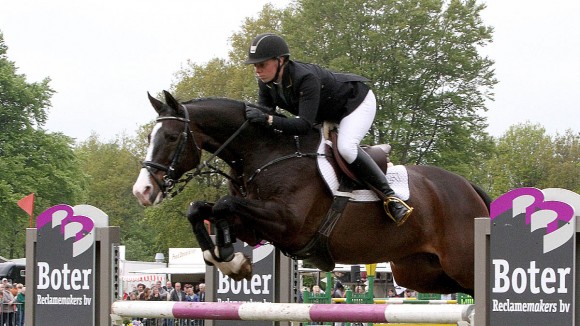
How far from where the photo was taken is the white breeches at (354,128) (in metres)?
5.84

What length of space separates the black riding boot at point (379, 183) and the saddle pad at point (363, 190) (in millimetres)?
80

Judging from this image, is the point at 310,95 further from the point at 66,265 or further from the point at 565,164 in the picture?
the point at 565,164

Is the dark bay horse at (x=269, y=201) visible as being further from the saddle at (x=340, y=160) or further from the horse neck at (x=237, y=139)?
the saddle at (x=340, y=160)

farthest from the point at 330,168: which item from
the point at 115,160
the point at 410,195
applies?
the point at 115,160

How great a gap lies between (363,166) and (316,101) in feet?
1.75

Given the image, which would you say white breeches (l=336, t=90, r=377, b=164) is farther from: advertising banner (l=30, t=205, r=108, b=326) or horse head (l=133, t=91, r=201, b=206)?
advertising banner (l=30, t=205, r=108, b=326)

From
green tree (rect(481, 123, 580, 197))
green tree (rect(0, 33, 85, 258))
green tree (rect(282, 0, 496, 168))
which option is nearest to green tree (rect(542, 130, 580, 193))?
green tree (rect(481, 123, 580, 197))

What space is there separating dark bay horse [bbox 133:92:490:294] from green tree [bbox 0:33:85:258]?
1186 inches

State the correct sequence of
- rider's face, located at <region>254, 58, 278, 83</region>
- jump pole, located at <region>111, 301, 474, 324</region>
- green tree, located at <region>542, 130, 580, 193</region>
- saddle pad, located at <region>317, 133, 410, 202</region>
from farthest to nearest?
1. green tree, located at <region>542, 130, 580, 193</region>
2. saddle pad, located at <region>317, 133, 410, 202</region>
3. rider's face, located at <region>254, 58, 278, 83</region>
4. jump pole, located at <region>111, 301, 474, 324</region>

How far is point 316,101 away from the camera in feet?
18.6

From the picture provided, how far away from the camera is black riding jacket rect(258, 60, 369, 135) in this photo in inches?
223

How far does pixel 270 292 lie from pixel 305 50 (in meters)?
25.8

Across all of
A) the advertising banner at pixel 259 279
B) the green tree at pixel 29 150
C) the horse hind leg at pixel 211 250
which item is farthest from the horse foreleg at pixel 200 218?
the green tree at pixel 29 150

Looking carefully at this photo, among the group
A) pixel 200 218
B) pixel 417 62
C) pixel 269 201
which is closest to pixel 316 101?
pixel 269 201
